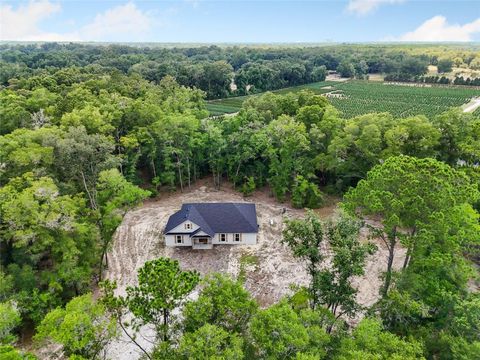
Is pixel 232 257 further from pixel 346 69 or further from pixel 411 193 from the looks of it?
pixel 346 69

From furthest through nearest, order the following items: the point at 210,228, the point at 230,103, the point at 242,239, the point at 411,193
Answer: the point at 230,103 → the point at 242,239 → the point at 210,228 → the point at 411,193

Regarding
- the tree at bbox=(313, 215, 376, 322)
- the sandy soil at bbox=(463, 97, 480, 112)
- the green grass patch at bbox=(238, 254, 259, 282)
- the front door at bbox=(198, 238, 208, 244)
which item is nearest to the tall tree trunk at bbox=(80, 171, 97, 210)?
the front door at bbox=(198, 238, 208, 244)

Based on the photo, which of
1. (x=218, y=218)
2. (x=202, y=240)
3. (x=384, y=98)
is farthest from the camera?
(x=384, y=98)

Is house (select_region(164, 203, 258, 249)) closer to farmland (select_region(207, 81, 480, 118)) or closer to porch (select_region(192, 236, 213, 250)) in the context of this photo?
porch (select_region(192, 236, 213, 250))

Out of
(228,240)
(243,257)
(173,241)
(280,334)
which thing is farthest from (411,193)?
(173,241)

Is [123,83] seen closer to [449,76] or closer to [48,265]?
[48,265]

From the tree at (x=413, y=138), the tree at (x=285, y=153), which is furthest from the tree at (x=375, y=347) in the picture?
the tree at (x=285, y=153)
